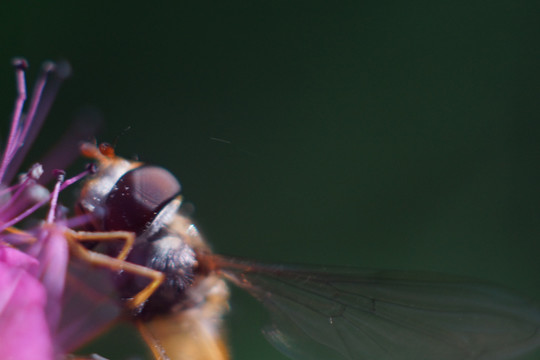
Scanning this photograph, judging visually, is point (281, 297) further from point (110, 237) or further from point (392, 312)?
point (110, 237)

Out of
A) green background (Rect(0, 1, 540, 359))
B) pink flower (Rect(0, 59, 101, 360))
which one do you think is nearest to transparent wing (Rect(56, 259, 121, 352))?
pink flower (Rect(0, 59, 101, 360))

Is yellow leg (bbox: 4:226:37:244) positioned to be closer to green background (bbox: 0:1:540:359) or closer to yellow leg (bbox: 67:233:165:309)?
yellow leg (bbox: 67:233:165:309)

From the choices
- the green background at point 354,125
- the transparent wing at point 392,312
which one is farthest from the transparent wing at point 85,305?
the green background at point 354,125

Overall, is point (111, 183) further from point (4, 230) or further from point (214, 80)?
point (214, 80)

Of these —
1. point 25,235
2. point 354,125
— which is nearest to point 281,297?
point 25,235

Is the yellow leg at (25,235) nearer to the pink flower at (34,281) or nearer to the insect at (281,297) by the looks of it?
the pink flower at (34,281)

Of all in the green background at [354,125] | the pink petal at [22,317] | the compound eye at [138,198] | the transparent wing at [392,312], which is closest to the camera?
the pink petal at [22,317]

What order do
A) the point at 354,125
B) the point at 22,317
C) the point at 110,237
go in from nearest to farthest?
1. the point at 22,317
2. the point at 110,237
3. the point at 354,125

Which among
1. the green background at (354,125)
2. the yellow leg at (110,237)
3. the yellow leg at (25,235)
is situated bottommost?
the yellow leg at (25,235)
